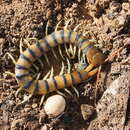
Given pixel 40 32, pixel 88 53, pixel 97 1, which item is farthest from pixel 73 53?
pixel 97 1

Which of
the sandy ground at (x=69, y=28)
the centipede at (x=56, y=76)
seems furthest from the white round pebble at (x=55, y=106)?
the centipede at (x=56, y=76)

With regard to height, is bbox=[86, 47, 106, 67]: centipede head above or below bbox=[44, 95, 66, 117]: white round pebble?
above

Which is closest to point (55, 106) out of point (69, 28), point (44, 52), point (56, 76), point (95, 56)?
point (56, 76)

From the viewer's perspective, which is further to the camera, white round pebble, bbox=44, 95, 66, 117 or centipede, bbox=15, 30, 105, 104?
centipede, bbox=15, 30, 105, 104

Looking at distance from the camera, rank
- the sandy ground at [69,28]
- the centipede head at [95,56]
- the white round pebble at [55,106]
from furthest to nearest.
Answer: the centipede head at [95,56]
the sandy ground at [69,28]
the white round pebble at [55,106]

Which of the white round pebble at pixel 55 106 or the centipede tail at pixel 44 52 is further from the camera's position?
the centipede tail at pixel 44 52

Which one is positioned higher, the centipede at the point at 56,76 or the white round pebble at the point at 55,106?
the centipede at the point at 56,76

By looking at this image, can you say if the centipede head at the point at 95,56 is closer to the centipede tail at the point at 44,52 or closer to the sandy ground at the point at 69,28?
the centipede tail at the point at 44,52

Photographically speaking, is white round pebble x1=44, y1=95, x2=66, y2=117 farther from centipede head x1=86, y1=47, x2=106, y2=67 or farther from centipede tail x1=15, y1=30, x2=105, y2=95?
centipede head x1=86, y1=47, x2=106, y2=67

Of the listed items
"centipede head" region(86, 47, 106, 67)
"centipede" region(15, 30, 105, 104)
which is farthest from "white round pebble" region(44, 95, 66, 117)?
"centipede head" region(86, 47, 106, 67)
